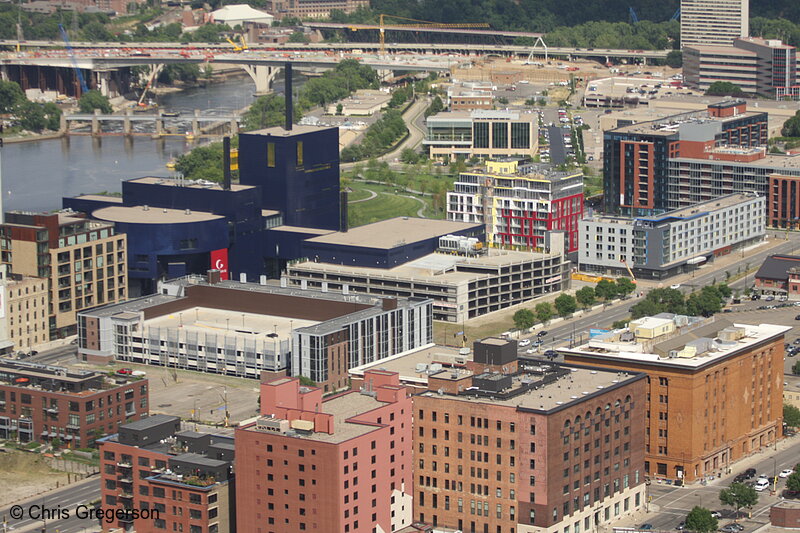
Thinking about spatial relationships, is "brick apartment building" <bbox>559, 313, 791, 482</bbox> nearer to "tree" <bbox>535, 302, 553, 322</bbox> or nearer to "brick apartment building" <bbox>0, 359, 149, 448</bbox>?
"brick apartment building" <bbox>0, 359, 149, 448</bbox>

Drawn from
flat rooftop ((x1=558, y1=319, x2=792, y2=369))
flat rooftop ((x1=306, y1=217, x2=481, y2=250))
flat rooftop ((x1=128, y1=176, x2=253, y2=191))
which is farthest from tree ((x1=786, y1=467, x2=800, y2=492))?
flat rooftop ((x1=128, y1=176, x2=253, y2=191))

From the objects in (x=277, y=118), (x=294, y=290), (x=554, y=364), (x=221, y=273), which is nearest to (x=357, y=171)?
(x=277, y=118)

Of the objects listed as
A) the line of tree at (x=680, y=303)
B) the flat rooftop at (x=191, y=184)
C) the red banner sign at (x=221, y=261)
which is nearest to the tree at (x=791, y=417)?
the line of tree at (x=680, y=303)

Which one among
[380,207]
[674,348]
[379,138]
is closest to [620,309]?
[674,348]

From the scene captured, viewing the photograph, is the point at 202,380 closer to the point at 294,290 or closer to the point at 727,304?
the point at 294,290

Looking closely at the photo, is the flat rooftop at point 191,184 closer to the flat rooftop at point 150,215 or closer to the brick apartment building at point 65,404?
the flat rooftop at point 150,215
